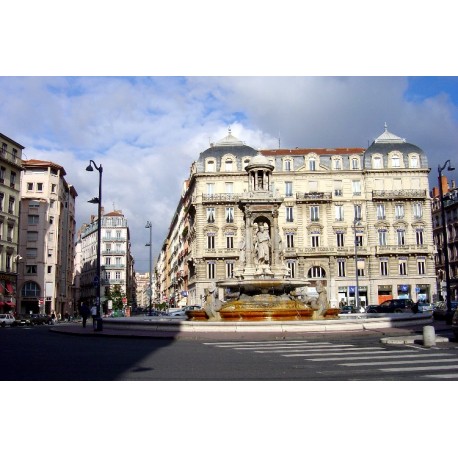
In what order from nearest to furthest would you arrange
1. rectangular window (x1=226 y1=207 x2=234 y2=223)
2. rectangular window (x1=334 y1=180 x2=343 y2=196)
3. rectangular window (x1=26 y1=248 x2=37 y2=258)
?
rectangular window (x1=226 y1=207 x2=234 y2=223) < rectangular window (x1=334 y1=180 x2=343 y2=196) < rectangular window (x1=26 y1=248 x2=37 y2=258)

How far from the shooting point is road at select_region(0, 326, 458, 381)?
10.7m

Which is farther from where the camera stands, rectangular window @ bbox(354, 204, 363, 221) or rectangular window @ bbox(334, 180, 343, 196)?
rectangular window @ bbox(334, 180, 343, 196)

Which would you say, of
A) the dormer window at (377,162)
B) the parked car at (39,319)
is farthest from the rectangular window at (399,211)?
the parked car at (39,319)

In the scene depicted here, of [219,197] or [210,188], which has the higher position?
[210,188]

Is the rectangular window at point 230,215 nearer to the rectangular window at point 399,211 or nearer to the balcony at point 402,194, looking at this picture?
the balcony at point 402,194

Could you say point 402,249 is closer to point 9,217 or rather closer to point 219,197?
point 219,197

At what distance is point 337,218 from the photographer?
6625cm

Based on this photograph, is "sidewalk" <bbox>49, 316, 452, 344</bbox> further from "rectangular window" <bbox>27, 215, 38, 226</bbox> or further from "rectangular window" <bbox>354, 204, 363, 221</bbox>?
"rectangular window" <bbox>27, 215, 38, 226</bbox>

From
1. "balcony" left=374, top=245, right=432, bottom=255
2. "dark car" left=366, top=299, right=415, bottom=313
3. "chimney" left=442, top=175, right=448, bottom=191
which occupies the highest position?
"chimney" left=442, top=175, right=448, bottom=191

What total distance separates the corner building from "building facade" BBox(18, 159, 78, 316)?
19.6 m

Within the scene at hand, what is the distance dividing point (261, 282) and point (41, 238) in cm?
5198

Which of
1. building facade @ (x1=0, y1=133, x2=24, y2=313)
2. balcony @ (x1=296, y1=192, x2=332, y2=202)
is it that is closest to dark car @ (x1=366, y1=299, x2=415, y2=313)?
balcony @ (x1=296, y1=192, x2=332, y2=202)

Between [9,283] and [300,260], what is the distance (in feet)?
108

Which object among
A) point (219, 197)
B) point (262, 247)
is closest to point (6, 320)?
point (262, 247)
